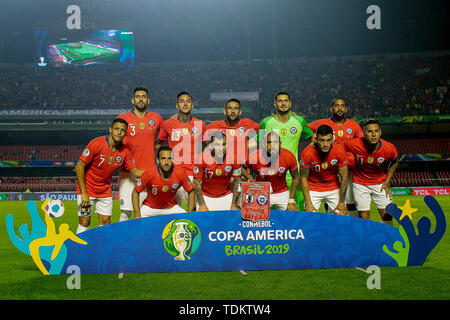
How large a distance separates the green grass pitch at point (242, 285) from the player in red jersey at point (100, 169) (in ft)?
3.88

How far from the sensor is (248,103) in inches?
1393

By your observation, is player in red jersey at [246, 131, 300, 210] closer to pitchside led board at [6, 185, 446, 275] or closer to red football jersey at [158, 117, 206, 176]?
pitchside led board at [6, 185, 446, 275]

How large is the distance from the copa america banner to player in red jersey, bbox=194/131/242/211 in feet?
2.56

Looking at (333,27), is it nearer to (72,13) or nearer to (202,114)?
(202,114)

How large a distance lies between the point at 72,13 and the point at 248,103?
46.2 ft

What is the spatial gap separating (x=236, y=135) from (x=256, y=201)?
5.85ft

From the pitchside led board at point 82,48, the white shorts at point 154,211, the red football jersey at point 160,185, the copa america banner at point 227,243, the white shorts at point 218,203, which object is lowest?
the copa america banner at point 227,243

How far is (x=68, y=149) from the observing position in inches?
1368

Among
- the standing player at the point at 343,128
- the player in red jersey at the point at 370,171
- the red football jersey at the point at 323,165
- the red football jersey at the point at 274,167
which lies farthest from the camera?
the standing player at the point at 343,128

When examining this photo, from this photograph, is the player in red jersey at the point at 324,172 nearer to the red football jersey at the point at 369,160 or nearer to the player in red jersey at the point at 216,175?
the red football jersey at the point at 369,160

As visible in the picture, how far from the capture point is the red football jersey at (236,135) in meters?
7.19

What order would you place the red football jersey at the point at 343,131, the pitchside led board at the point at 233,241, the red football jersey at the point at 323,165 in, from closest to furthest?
the pitchside led board at the point at 233,241 < the red football jersey at the point at 323,165 < the red football jersey at the point at 343,131

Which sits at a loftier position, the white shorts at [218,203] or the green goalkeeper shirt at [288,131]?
the green goalkeeper shirt at [288,131]

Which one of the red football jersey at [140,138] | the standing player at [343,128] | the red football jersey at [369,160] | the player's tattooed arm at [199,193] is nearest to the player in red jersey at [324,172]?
the red football jersey at [369,160]
